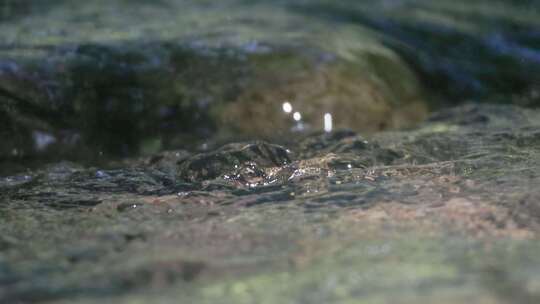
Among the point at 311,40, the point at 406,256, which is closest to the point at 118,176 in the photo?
the point at 406,256

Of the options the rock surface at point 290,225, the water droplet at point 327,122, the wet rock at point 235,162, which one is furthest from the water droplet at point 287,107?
the wet rock at point 235,162

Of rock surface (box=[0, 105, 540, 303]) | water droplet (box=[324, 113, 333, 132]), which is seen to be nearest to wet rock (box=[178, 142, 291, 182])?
rock surface (box=[0, 105, 540, 303])

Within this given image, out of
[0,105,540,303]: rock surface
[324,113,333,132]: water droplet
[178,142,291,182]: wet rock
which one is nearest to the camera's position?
[0,105,540,303]: rock surface

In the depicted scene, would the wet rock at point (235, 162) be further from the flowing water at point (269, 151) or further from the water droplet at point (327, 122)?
the water droplet at point (327, 122)

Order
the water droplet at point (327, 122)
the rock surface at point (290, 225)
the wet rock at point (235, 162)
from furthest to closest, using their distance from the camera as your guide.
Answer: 1. the water droplet at point (327, 122)
2. the wet rock at point (235, 162)
3. the rock surface at point (290, 225)

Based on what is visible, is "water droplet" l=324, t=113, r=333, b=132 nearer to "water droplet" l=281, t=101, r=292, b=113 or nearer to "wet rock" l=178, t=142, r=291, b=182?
"water droplet" l=281, t=101, r=292, b=113

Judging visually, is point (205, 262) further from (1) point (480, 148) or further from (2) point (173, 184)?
(1) point (480, 148)

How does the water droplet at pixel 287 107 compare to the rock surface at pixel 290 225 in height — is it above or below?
above

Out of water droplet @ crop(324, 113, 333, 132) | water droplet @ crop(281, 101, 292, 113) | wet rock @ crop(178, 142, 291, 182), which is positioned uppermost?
water droplet @ crop(281, 101, 292, 113)
